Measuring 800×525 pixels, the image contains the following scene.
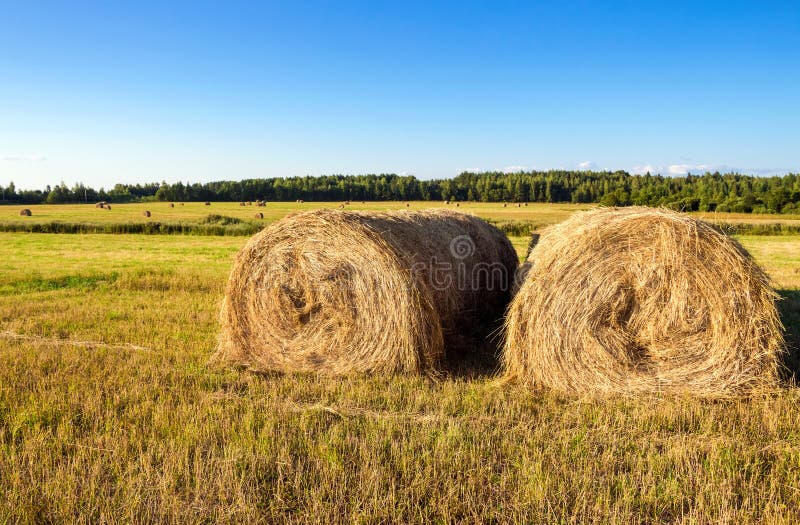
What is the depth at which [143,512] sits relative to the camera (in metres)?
3.35

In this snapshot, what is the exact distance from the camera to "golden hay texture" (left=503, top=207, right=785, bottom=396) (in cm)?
541

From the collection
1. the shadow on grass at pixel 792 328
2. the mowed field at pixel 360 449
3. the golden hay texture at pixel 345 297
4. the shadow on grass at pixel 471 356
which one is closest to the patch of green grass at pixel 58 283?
the mowed field at pixel 360 449

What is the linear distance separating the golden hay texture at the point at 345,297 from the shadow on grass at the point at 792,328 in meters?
3.54

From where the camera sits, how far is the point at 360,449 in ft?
13.5

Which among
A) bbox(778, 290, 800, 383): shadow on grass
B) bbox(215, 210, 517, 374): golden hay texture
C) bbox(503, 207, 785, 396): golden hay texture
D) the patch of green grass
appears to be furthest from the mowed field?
the patch of green grass

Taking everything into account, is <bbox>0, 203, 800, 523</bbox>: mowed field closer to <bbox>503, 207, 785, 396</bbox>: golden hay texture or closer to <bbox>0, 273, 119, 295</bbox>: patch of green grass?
<bbox>503, 207, 785, 396</bbox>: golden hay texture

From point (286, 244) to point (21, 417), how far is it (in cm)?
325

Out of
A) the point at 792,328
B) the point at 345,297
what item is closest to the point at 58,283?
the point at 345,297

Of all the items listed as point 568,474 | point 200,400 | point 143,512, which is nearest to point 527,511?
point 568,474

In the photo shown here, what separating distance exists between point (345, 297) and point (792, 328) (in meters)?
6.49

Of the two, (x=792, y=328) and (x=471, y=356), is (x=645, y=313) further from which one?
(x=792, y=328)

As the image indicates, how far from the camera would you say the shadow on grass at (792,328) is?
6.04m

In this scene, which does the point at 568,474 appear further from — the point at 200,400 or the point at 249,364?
the point at 249,364

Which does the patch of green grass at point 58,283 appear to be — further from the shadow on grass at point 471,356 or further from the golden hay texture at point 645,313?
the golden hay texture at point 645,313
